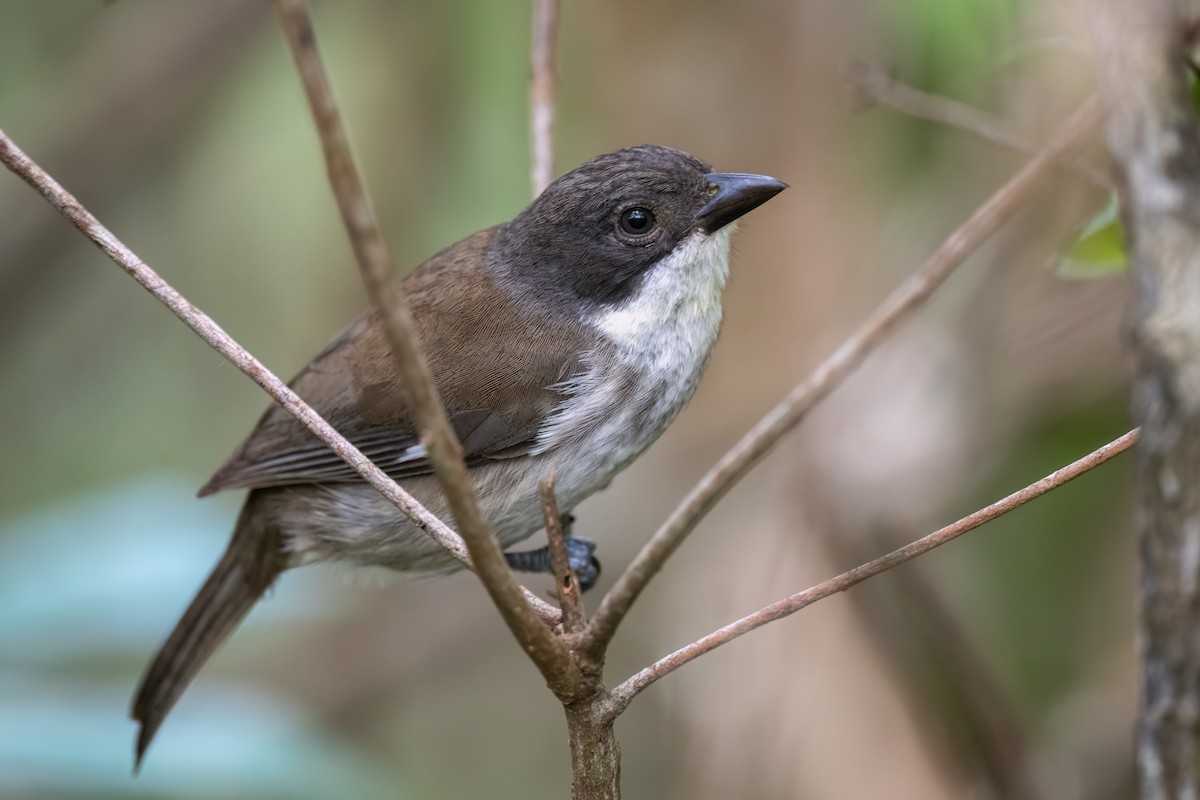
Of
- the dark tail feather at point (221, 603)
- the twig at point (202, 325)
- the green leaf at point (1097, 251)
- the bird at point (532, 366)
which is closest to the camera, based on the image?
the twig at point (202, 325)

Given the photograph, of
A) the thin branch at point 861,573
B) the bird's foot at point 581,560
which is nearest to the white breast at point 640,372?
the bird's foot at point 581,560

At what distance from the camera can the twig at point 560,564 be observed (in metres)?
1.81

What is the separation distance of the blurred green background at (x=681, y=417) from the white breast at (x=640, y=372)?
533 mm

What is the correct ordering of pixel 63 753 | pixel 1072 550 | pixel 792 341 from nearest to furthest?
pixel 63 753 < pixel 1072 550 < pixel 792 341

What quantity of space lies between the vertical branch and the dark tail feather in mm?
2959

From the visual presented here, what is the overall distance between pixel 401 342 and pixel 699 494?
0.39 m

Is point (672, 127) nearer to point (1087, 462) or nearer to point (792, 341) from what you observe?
point (792, 341)

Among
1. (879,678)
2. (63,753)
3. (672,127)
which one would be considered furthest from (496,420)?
(672,127)

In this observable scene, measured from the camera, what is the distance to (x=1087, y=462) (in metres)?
1.77

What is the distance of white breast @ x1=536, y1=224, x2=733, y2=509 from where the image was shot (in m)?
3.24

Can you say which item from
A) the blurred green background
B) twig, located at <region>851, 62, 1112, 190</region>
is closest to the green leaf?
twig, located at <region>851, 62, 1112, 190</region>

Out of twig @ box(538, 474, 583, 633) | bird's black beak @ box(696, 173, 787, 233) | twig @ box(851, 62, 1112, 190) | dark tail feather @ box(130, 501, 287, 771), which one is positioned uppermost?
twig @ box(851, 62, 1112, 190)

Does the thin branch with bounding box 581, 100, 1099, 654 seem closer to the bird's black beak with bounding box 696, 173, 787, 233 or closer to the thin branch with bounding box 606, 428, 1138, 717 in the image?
the thin branch with bounding box 606, 428, 1138, 717

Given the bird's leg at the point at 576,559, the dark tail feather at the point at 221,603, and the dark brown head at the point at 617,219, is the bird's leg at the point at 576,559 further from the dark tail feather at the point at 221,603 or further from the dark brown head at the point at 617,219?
the dark tail feather at the point at 221,603
